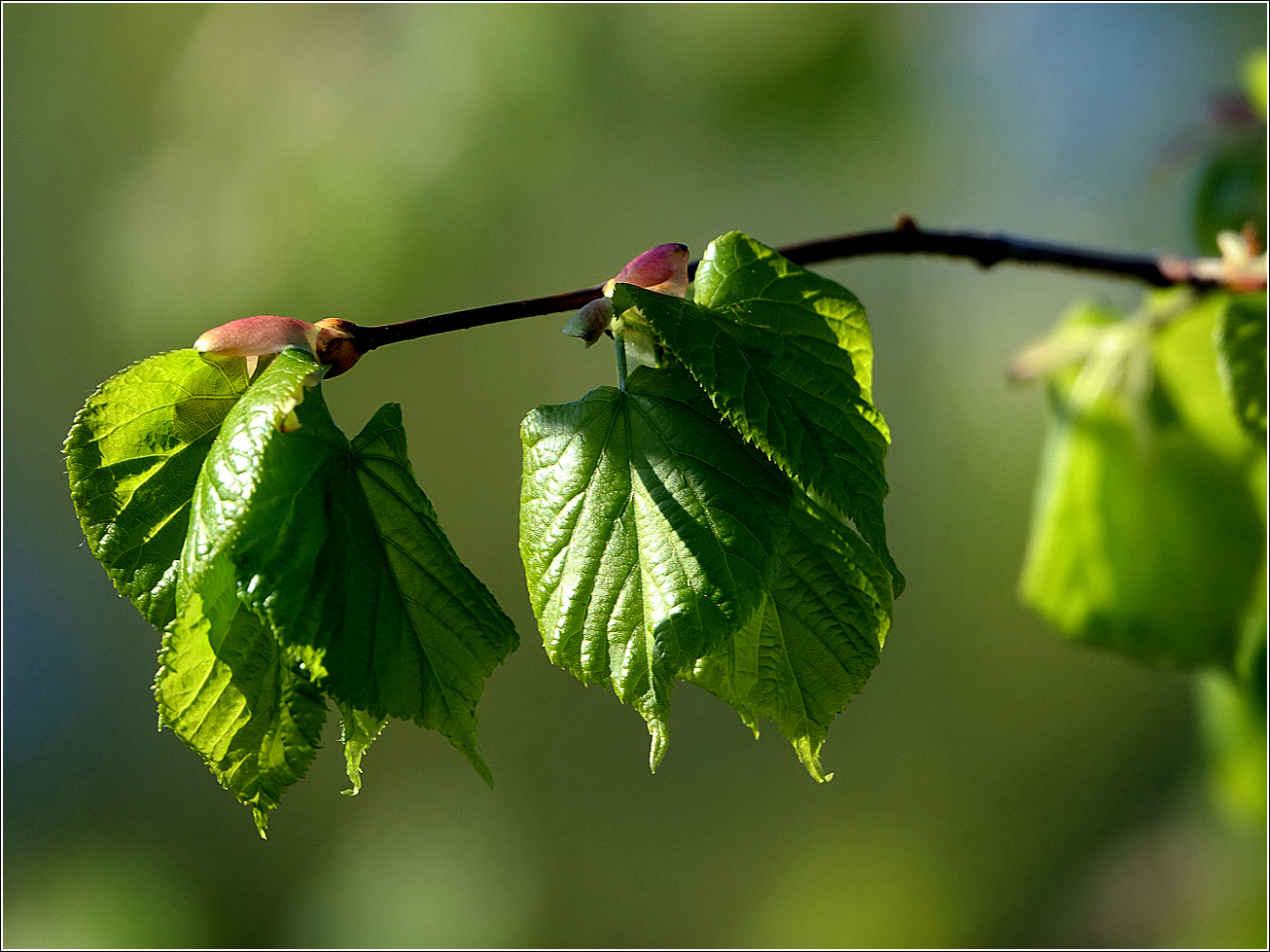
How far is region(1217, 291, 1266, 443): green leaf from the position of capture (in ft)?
1.19

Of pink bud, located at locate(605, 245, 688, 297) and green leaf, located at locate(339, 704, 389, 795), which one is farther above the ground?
pink bud, located at locate(605, 245, 688, 297)

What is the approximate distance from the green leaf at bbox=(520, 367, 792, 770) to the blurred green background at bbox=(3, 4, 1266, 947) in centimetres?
175

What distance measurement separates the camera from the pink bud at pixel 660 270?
0.92ft

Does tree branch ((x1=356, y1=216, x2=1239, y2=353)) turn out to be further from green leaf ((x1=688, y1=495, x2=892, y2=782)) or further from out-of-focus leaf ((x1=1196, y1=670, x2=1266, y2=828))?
out-of-focus leaf ((x1=1196, y1=670, x2=1266, y2=828))

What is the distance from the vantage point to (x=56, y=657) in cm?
284

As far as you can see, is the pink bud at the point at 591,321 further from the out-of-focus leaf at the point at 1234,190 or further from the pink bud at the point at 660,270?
the out-of-focus leaf at the point at 1234,190

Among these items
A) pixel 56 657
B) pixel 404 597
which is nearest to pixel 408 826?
pixel 56 657

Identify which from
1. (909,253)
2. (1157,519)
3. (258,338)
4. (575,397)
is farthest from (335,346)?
(575,397)

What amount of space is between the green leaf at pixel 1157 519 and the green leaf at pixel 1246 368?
0.53ft

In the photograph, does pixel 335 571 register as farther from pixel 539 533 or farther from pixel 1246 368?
pixel 1246 368

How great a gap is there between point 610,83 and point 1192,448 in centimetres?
197

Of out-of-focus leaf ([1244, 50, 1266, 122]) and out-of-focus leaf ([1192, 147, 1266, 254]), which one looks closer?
out-of-focus leaf ([1244, 50, 1266, 122])

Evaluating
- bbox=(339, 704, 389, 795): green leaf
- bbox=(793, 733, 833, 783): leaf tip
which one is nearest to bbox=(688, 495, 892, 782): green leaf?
bbox=(793, 733, 833, 783): leaf tip

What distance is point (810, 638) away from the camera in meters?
0.28
